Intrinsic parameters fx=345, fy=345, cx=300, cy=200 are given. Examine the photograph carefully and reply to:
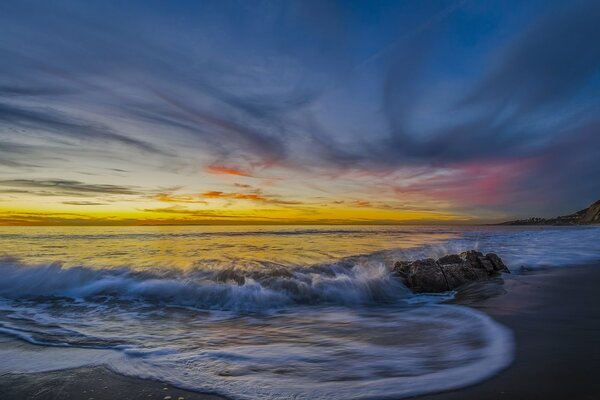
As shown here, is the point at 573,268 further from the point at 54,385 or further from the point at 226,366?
the point at 54,385

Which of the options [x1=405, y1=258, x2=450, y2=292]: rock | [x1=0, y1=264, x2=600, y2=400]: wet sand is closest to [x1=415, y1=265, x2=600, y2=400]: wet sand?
[x1=0, y1=264, x2=600, y2=400]: wet sand

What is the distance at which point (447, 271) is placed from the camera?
10.6 m

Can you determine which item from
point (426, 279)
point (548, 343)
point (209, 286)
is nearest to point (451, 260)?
point (426, 279)

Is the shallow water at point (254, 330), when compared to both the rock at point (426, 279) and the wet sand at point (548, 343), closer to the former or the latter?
the wet sand at point (548, 343)

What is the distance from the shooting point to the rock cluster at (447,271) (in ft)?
32.9

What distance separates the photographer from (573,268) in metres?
12.8

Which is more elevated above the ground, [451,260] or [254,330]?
[451,260]

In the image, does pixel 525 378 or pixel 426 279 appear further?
pixel 426 279

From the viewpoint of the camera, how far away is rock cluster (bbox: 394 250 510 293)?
10.0 metres

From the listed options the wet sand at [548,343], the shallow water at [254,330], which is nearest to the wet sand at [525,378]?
the wet sand at [548,343]

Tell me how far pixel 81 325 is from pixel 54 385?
3192 mm

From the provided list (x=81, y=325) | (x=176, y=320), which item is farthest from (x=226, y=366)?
(x=81, y=325)

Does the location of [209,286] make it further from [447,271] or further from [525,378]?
[525,378]

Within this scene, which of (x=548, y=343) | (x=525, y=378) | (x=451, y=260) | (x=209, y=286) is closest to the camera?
(x=525, y=378)
